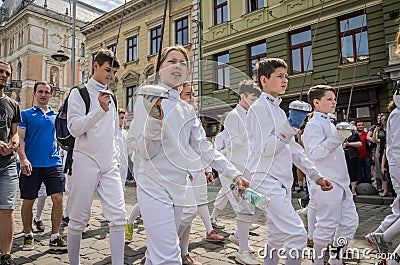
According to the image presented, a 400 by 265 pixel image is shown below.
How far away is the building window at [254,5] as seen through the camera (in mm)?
15633

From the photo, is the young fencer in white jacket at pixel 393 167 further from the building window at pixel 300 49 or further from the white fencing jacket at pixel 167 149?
the building window at pixel 300 49

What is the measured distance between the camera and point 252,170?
2.72 m

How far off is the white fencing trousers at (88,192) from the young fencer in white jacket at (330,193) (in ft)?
6.13

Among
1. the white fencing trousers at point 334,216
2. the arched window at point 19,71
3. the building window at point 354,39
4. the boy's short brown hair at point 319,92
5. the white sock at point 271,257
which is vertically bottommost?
the white sock at point 271,257

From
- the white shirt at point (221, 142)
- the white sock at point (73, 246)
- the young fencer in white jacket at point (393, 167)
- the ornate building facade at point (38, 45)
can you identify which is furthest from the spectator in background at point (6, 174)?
the ornate building facade at point (38, 45)

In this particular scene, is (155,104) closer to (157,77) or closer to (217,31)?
(157,77)

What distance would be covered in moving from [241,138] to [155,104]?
1011 mm

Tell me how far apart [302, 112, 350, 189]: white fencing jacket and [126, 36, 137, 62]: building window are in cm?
1979

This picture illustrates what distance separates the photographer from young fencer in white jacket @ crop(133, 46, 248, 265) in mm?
2023

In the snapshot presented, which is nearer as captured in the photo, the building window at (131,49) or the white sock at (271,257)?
the white sock at (271,257)

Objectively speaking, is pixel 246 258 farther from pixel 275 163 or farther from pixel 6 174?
pixel 6 174

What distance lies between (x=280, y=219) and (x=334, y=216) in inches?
35.8

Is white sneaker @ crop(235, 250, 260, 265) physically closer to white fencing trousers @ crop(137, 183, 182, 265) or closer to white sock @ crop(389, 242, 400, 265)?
white sock @ crop(389, 242, 400, 265)

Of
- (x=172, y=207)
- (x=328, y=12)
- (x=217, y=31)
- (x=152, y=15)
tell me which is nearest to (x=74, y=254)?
(x=172, y=207)
